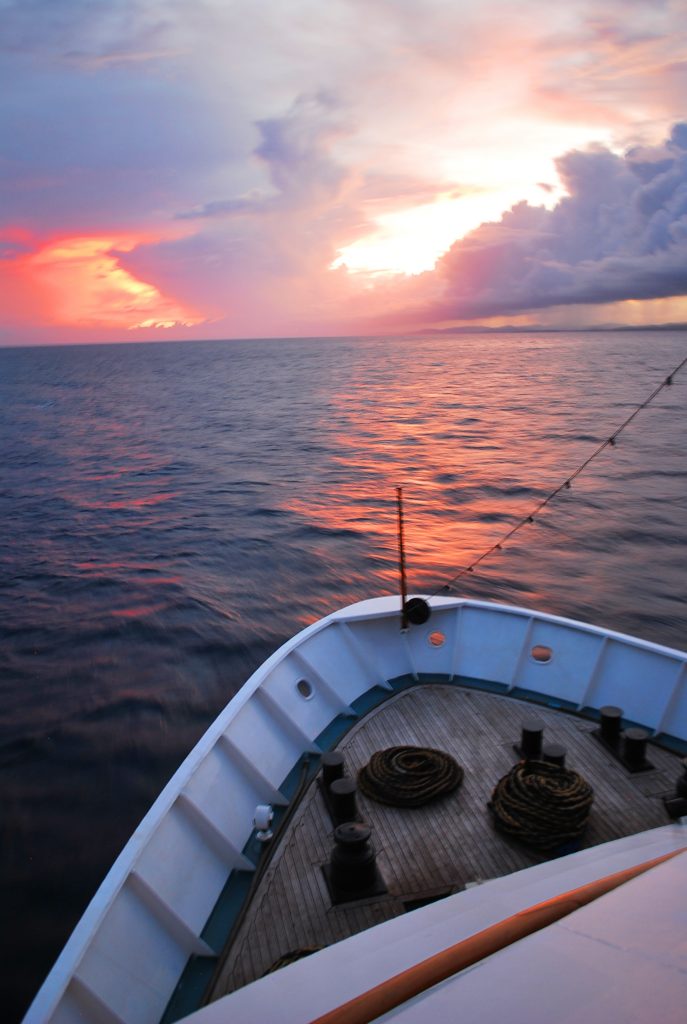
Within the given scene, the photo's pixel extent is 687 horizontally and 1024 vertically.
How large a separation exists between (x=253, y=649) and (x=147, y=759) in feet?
16.1

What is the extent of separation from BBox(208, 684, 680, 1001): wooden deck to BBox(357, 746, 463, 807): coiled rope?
12 cm

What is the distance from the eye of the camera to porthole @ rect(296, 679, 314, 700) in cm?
863

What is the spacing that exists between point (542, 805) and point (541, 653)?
3315 mm

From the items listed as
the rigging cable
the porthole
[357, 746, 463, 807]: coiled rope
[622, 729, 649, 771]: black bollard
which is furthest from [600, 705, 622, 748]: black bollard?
the porthole

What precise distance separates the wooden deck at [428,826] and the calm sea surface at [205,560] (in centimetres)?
483

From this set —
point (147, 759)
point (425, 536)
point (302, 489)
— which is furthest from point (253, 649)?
point (302, 489)

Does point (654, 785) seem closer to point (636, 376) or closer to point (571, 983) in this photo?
point (571, 983)

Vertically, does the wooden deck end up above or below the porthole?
below

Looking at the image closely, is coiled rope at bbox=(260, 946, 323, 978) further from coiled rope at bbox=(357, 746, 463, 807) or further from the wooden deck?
coiled rope at bbox=(357, 746, 463, 807)

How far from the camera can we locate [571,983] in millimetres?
2027

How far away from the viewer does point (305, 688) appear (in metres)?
8.70

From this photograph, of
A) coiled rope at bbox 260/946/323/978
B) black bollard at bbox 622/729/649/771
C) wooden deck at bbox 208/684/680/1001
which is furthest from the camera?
black bollard at bbox 622/729/649/771

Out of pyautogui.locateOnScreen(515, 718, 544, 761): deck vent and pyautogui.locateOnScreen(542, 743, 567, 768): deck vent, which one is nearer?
pyautogui.locateOnScreen(542, 743, 567, 768): deck vent

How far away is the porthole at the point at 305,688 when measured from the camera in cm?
863
